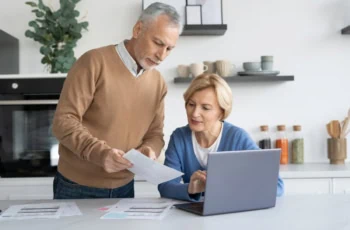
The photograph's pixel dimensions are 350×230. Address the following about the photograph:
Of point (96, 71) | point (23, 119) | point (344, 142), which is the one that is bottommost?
point (344, 142)

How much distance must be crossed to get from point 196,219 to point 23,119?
1.90 meters

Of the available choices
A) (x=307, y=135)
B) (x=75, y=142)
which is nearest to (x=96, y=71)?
(x=75, y=142)

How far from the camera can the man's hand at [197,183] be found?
1685 millimetres

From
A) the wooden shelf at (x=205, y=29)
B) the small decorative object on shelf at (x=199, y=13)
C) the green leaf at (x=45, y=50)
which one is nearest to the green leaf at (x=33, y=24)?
the green leaf at (x=45, y=50)

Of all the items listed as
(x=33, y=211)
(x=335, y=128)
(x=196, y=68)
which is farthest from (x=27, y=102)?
(x=335, y=128)

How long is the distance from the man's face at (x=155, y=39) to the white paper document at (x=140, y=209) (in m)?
0.53

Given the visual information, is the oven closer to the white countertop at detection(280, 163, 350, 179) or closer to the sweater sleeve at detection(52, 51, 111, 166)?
the sweater sleeve at detection(52, 51, 111, 166)

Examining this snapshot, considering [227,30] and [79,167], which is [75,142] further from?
[227,30]

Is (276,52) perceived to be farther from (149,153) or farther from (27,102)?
(149,153)

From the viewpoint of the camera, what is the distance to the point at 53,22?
A: 325cm

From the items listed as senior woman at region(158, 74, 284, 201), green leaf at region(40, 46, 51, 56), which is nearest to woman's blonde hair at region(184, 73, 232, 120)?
senior woman at region(158, 74, 284, 201)

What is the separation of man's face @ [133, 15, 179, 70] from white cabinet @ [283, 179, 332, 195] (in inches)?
58.2

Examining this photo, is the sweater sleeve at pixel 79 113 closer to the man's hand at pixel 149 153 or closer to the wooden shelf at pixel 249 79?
the man's hand at pixel 149 153

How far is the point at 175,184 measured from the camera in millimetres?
1838
